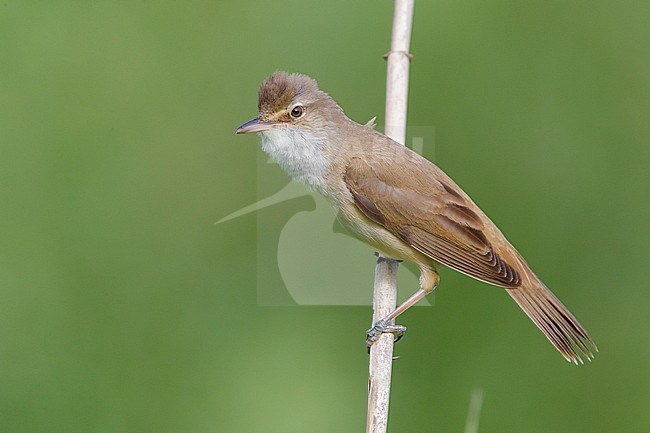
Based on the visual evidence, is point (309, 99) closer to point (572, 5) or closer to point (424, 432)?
point (424, 432)

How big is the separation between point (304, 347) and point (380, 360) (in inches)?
59.6

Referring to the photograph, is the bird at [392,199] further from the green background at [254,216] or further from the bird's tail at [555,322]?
the green background at [254,216]

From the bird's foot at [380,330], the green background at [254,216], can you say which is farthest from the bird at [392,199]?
the green background at [254,216]

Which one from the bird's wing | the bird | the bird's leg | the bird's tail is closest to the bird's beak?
the bird

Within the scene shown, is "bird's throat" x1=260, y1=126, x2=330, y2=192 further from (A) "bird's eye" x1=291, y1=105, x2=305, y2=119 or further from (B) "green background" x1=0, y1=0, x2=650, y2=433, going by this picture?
(B) "green background" x1=0, y1=0, x2=650, y2=433

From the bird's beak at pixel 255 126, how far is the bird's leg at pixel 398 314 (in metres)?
1.05

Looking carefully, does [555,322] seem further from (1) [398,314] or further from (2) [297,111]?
(2) [297,111]

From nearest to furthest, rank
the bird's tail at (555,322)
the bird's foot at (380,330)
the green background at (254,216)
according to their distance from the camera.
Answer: the bird's foot at (380,330) < the bird's tail at (555,322) < the green background at (254,216)

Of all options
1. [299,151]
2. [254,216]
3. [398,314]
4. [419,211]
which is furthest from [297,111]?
[254,216]

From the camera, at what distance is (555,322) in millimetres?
4867

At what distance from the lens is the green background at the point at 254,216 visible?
5.71 meters

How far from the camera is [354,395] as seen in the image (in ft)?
18.8

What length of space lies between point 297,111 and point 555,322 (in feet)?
5.24

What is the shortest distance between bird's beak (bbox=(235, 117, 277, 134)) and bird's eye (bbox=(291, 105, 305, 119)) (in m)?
0.11
